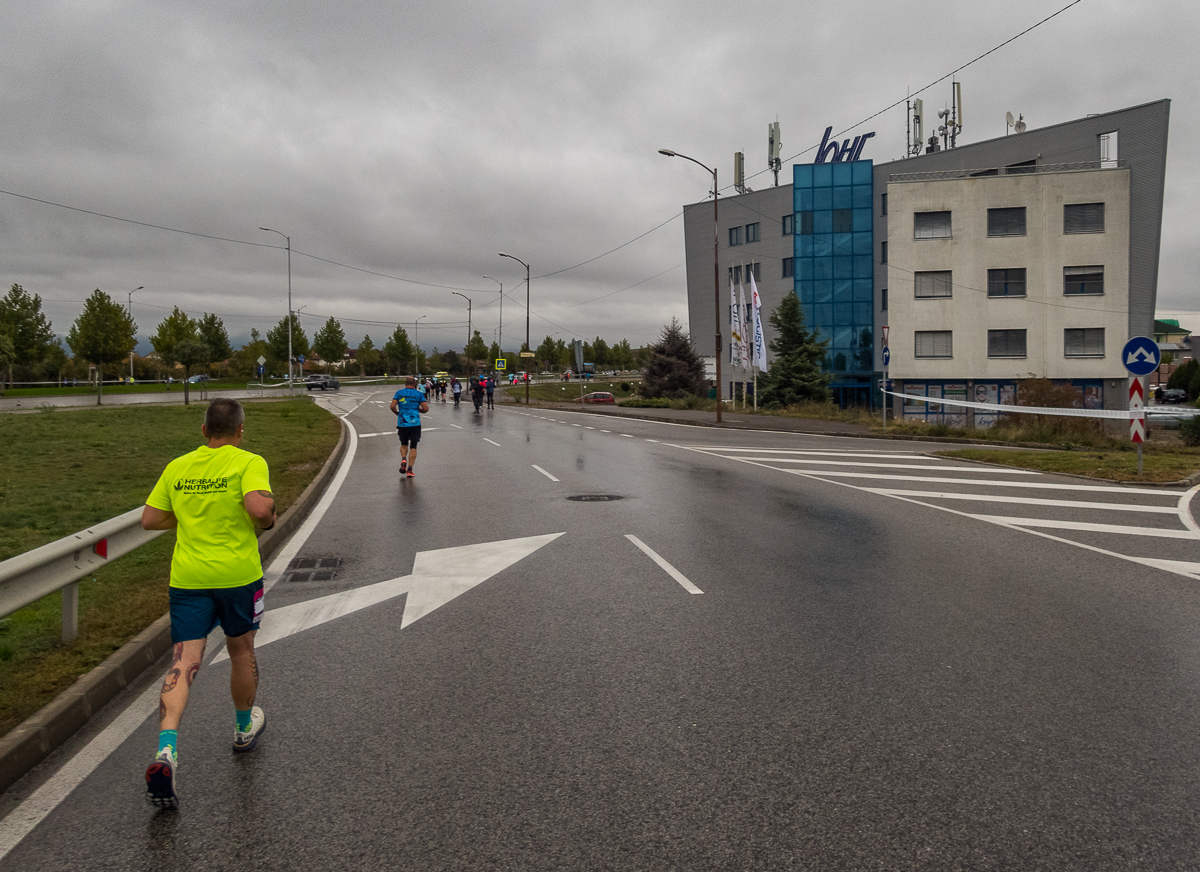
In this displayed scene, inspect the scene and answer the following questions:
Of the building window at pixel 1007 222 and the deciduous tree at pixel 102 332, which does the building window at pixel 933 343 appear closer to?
the building window at pixel 1007 222

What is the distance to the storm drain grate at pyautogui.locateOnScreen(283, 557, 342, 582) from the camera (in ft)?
24.8

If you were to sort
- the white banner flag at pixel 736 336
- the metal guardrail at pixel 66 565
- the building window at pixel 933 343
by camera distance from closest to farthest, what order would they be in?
the metal guardrail at pixel 66 565 → the white banner flag at pixel 736 336 → the building window at pixel 933 343

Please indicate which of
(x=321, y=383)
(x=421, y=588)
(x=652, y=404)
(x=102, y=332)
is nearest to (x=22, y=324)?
(x=102, y=332)

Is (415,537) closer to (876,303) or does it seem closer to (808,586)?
(808,586)

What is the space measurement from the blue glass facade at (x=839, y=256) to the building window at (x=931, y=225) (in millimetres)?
9154

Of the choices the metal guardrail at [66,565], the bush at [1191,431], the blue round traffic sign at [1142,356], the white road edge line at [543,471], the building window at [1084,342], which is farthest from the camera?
the building window at [1084,342]

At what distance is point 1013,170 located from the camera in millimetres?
46812

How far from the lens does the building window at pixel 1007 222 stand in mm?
43094

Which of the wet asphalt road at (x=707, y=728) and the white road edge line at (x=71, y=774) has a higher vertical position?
the wet asphalt road at (x=707, y=728)

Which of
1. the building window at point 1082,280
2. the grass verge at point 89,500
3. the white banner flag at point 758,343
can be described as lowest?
the grass verge at point 89,500

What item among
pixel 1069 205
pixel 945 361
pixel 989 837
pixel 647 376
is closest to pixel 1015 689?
pixel 989 837

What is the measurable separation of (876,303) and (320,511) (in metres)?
48.3

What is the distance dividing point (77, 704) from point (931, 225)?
46.2 m

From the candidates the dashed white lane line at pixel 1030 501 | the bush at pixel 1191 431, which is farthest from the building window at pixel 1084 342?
the dashed white lane line at pixel 1030 501
